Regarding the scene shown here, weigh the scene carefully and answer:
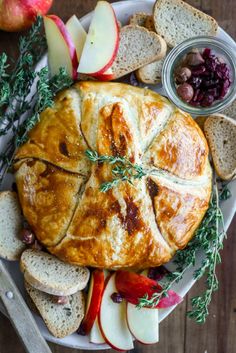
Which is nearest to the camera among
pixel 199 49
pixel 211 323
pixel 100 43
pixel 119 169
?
pixel 119 169

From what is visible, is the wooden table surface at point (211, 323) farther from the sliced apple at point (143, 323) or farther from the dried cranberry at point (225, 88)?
the dried cranberry at point (225, 88)

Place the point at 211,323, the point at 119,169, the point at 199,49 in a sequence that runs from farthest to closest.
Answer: the point at 211,323 → the point at 199,49 → the point at 119,169

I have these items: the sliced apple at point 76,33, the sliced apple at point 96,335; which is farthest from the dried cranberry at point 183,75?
the sliced apple at point 96,335

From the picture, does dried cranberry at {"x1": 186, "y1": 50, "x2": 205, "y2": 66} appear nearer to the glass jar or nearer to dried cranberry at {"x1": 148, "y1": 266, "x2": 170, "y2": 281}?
the glass jar

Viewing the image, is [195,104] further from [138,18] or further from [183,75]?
[138,18]

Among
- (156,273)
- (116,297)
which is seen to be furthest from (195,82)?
(116,297)
